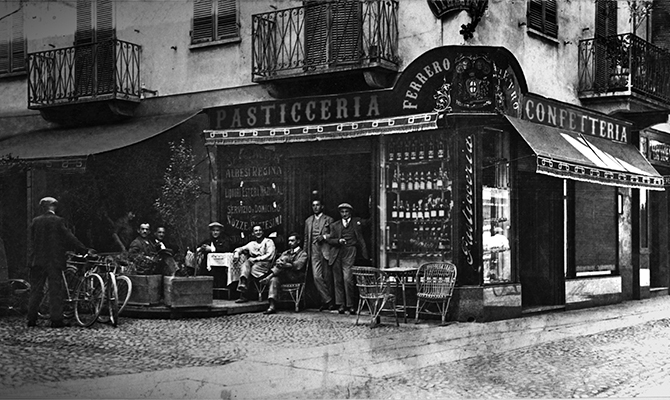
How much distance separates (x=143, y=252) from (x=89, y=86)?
385 centimetres

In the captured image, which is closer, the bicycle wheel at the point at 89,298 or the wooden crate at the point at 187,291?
the bicycle wheel at the point at 89,298

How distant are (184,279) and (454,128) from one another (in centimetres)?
474

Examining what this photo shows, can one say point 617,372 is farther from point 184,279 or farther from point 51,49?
point 51,49

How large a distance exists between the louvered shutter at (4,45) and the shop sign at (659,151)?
44.6 ft

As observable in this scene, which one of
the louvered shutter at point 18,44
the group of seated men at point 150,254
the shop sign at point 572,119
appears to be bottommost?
the group of seated men at point 150,254

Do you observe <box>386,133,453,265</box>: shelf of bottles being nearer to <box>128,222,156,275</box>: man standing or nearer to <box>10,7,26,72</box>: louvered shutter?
<box>128,222,156,275</box>: man standing

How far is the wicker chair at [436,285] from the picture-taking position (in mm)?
13477

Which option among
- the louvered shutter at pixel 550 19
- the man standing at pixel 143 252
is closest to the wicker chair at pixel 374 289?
the man standing at pixel 143 252

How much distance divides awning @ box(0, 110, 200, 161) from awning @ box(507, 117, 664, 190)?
6023mm

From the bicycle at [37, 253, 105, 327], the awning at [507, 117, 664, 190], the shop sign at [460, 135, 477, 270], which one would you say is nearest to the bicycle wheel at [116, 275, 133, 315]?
the bicycle at [37, 253, 105, 327]

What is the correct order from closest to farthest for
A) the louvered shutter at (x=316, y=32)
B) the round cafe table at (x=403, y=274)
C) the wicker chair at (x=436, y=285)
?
the wicker chair at (x=436, y=285) → the round cafe table at (x=403, y=274) → the louvered shutter at (x=316, y=32)

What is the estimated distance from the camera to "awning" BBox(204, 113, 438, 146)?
46.5 feet

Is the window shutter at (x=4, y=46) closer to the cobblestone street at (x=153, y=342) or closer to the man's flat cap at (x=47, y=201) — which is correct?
the man's flat cap at (x=47, y=201)

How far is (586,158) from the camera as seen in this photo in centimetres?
1541
